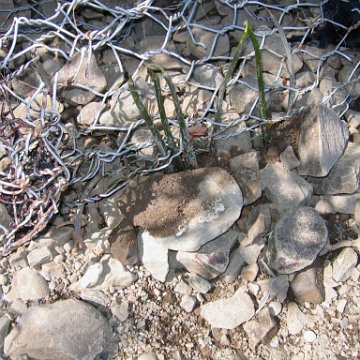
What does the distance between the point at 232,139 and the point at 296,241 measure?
0.31m

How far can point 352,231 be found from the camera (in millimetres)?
1404

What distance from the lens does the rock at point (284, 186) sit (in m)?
1.37

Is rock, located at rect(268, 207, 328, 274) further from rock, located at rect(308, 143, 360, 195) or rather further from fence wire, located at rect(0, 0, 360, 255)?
fence wire, located at rect(0, 0, 360, 255)

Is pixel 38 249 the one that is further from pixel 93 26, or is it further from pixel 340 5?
pixel 340 5

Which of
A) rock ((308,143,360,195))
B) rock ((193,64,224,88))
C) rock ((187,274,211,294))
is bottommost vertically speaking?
rock ((187,274,211,294))

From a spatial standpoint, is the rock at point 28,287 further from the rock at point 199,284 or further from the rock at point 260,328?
the rock at point 260,328

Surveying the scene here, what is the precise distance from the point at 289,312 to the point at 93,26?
0.95 m

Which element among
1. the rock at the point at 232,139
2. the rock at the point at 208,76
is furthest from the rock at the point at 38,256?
the rock at the point at 208,76

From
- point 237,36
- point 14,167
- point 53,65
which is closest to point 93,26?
point 53,65

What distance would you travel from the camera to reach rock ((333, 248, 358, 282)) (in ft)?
4.37

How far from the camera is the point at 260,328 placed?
1.27 metres

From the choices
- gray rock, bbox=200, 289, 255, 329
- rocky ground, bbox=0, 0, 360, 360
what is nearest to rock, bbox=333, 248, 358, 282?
rocky ground, bbox=0, 0, 360, 360

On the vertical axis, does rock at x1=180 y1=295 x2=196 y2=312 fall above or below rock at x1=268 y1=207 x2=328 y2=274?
below

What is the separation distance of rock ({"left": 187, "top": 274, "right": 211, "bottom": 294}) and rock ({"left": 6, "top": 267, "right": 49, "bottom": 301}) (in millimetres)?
352
